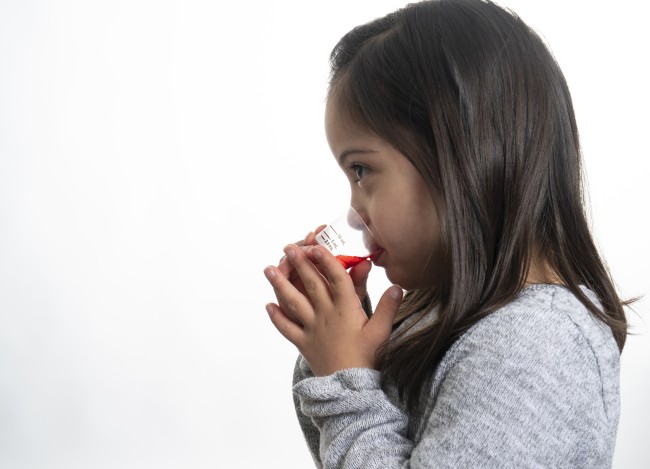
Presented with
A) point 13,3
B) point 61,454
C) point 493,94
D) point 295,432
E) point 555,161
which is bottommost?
point 295,432

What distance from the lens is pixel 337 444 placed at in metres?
0.85

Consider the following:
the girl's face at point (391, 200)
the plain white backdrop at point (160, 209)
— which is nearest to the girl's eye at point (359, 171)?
the girl's face at point (391, 200)

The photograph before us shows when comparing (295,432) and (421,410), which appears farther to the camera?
(295,432)

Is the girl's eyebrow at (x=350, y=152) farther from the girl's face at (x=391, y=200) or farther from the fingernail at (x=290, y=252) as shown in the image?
the fingernail at (x=290, y=252)

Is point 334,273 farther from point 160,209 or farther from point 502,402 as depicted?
point 160,209

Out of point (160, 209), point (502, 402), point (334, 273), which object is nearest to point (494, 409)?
point (502, 402)

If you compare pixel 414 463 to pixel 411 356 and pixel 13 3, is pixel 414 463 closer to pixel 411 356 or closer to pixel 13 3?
pixel 411 356

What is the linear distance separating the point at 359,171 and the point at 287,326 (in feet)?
0.69

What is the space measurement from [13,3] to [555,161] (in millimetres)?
1667

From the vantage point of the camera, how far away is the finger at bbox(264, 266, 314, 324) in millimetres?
972

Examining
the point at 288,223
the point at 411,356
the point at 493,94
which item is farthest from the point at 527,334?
the point at 288,223

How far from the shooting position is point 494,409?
77 centimetres

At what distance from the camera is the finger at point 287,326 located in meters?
0.98

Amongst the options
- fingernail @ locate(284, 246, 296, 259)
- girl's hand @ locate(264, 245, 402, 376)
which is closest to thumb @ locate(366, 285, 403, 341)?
girl's hand @ locate(264, 245, 402, 376)
